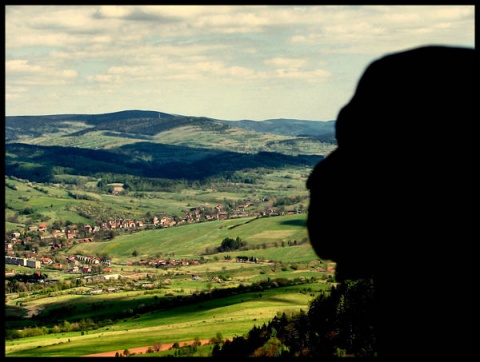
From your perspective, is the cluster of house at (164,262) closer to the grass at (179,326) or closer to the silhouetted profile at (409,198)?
the grass at (179,326)

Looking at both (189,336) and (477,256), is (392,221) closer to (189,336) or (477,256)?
(477,256)

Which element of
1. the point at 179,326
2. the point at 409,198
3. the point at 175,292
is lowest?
the point at 175,292

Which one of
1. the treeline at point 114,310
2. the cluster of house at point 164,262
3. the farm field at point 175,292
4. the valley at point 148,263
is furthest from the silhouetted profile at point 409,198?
the cluster of house at point 164,262

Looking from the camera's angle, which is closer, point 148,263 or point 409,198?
point 409,198

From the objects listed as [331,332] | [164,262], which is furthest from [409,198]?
[164,262]

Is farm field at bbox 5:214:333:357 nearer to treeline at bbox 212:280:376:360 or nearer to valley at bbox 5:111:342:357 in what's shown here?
valley at bbox 5:111:342:357

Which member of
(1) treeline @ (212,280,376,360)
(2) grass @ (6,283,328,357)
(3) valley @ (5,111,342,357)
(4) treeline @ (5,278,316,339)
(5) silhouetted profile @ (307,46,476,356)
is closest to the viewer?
(5) silhouetted profile @ (307,46,476,356)

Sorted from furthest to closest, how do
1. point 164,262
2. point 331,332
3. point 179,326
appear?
1. point 164,262
2. point 179,326
3. point 331,332

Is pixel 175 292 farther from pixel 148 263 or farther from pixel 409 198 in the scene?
pixel 409 198

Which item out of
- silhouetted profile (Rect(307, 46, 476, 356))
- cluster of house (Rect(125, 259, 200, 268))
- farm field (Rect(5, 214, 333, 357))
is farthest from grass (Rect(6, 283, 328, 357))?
cluster of house (Rect(125, 259, 200, 268))
